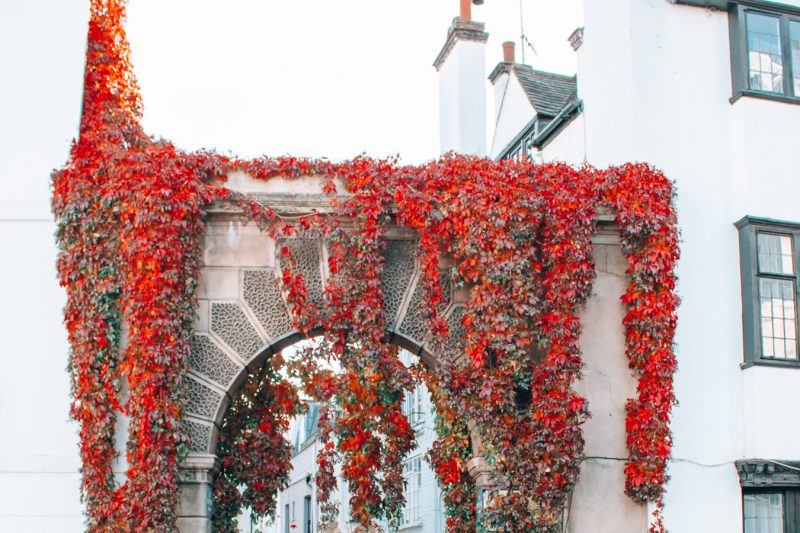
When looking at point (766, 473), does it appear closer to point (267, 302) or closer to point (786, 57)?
point (786, 57)

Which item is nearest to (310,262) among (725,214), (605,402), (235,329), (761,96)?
(235,329)

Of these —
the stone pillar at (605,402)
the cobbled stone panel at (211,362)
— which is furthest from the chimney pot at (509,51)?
the cobbled stone panel at (211,362)

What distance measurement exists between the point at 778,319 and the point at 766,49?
3.38 metres

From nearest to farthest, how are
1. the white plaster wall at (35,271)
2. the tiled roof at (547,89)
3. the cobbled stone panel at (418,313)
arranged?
the white plaster wall at (35,271)
the cobbled stone panel at (418,313)
the tiled roof at (547,89)

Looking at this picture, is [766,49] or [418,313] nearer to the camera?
[418,313]

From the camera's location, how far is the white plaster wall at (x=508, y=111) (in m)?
20.3

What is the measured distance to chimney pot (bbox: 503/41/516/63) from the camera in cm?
2378

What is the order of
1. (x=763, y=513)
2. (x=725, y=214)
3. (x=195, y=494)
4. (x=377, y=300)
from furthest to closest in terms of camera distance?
(x=725, y=214)
(x=763, y=513)
(x=377, y=300)
(x=195, y=494)

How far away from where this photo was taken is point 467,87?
18.8m

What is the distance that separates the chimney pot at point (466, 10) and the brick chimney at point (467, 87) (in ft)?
0.14

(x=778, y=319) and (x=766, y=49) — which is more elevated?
(x=766, y=49)

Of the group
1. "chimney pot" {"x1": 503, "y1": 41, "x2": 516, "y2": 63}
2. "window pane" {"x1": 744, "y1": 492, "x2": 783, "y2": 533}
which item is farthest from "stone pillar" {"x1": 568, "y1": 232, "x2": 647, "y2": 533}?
"chimney pot" {"x1": 503, "y1": 41, "x2": 516, "y2": 63}

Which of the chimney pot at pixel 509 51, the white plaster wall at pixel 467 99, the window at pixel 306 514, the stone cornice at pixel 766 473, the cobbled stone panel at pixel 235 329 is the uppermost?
the chimney pot at pixel 509 51

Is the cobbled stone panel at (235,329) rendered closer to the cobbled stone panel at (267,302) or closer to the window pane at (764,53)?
the cobbled stone panel at (267,302)
